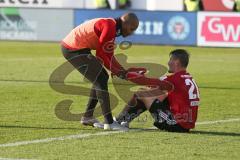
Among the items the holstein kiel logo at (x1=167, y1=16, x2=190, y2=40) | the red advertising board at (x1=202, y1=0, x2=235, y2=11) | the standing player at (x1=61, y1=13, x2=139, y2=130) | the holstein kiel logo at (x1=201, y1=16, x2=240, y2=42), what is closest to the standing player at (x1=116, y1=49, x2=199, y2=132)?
the standing player at (x1=61, y1=13, x2=139, y2=130)

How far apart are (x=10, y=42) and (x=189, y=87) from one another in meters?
24.1

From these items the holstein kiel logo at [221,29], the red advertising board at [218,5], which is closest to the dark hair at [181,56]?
the holstein kiel logo at [221,29]

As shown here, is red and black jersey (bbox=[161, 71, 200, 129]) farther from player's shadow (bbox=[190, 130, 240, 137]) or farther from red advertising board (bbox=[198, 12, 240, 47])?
red advertising board (bbox=[198, 12, 240, 47])

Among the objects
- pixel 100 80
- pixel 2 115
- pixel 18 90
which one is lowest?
pixel 18 90

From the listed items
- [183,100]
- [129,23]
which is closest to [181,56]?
[183,100]

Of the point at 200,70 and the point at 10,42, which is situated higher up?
the point at 200,70

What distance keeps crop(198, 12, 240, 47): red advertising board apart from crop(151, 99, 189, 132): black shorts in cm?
2006

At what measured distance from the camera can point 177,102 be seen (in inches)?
467

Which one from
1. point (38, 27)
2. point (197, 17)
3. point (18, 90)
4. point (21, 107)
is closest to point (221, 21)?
point (197, 17)

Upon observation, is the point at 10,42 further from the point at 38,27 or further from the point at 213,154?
the point at 213,154

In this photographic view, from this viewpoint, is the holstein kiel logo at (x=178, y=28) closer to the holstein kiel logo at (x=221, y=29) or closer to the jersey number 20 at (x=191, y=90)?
the holstein kiel logo at (x=221, y=29)

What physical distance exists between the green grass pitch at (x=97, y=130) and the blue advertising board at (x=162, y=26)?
9.44m

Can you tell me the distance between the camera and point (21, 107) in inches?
583

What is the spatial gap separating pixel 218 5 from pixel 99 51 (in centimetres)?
3236
